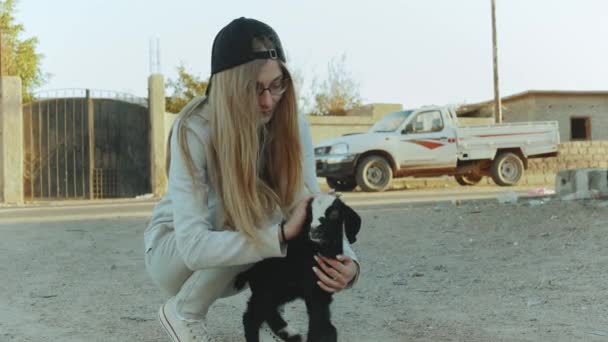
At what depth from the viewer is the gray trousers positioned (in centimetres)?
230

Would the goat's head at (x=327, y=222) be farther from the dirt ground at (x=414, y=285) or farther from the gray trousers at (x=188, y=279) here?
the dirt ground at (x=414, y=285)

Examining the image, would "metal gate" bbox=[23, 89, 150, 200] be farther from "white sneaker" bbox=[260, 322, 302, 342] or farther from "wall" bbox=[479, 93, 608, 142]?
"wall" bbox=[479, 93, 608, 142]

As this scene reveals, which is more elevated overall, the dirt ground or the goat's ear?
the goat's ear

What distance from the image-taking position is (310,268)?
7.13 feet

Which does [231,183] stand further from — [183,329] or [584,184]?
[584,184]

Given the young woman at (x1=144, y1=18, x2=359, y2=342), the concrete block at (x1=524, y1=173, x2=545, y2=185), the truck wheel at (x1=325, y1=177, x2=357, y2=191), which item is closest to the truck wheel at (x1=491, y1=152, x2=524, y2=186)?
the concrete block at (x1=524, y1=173, x2=545, y2=185)

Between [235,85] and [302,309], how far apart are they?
1.57 meters

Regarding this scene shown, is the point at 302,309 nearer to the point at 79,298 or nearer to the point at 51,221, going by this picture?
the point at 79,298

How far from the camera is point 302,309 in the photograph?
10.8 ft

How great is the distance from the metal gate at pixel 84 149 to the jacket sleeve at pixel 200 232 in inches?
487

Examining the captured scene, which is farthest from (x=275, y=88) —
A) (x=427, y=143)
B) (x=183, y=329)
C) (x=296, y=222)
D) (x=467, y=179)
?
(x=467, y=179)

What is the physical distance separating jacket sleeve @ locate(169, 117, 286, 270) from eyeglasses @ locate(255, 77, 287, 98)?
0.25m

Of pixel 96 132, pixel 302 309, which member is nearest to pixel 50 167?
pixel 96 132

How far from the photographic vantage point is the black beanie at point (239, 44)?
2.09m
